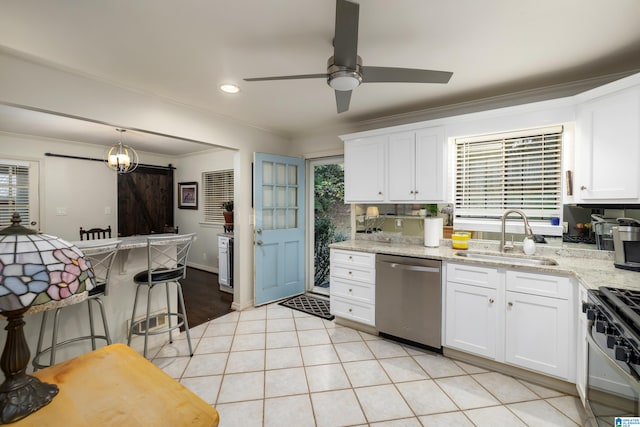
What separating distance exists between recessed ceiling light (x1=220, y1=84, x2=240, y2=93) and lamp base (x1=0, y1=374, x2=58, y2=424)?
2326mm

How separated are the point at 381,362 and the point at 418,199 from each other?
1.64 m

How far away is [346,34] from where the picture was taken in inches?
53.4

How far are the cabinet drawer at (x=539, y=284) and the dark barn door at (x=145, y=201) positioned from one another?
20.4ft

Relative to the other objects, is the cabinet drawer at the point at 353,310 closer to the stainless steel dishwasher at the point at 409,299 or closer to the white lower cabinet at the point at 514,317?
the stainless steel dishwasher at the point at 409,299

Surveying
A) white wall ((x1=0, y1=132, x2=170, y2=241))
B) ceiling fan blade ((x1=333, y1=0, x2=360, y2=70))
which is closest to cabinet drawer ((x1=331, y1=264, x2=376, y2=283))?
ceiling fan blade ((x1=333, y1=0, x2=360, y2=70))

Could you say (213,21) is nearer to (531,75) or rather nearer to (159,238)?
(159,238)

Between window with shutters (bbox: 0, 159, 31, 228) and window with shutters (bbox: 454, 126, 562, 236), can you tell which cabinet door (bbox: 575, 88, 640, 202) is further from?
window with shutters (bbox: 0, 159, 31, 228)

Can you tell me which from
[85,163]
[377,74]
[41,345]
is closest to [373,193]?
[377,74]

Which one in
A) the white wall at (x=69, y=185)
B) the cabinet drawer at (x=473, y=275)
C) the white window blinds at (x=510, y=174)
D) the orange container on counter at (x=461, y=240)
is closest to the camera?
the cabinet drawer at (x=473, y=275)

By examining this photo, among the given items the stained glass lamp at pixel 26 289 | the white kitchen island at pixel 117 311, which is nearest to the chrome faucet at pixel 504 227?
the stained glass lamp at pixel 26 289

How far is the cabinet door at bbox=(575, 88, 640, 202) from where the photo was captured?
1.87m

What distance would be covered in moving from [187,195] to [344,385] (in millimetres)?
5260

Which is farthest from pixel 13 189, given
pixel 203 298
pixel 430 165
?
pixel 430 165

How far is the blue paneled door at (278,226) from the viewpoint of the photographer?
372 cm
